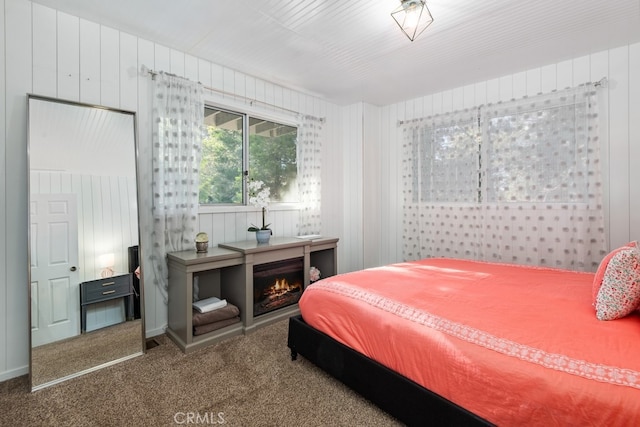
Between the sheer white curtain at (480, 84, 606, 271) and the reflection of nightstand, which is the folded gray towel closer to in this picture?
the reflection of nightstand

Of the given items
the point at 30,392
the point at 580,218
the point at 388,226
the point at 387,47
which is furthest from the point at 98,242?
the point at 580,218

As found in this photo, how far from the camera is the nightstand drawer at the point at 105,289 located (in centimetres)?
225

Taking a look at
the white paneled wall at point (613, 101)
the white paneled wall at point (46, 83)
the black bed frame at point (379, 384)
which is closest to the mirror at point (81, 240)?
the white paneled wall at point (46, 83)

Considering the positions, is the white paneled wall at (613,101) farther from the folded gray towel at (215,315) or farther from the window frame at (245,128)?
the folded gray towel at (215,315)

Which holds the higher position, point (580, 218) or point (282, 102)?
point (282, 102)

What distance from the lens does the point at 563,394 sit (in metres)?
1.05

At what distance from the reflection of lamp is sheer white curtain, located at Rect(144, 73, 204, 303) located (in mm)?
326

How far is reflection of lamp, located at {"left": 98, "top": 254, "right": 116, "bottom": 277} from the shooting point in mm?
2320

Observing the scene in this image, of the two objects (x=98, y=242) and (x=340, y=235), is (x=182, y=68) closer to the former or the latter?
(x=98, y=242)

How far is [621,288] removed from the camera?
1.42 meters

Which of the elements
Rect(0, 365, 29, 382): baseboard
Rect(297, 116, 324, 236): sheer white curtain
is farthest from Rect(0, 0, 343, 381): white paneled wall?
Rect(297, 116, 324, 236): sheer white curtain

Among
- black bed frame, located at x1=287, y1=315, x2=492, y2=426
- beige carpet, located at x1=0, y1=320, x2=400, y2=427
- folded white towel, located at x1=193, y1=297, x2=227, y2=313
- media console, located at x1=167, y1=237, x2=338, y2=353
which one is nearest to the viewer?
black bed frame, located at x1=287, y1=315, x2=492, y2=426

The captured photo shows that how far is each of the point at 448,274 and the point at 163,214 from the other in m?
2.50

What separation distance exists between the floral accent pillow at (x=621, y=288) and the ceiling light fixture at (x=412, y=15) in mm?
1801
